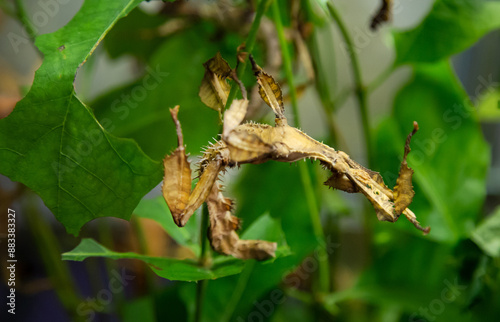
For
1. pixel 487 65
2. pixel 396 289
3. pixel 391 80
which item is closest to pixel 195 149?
pixel 396 289

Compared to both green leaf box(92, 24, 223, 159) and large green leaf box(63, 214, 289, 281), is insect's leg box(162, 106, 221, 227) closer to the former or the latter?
large green leaf box(63, 214, 289, 281)

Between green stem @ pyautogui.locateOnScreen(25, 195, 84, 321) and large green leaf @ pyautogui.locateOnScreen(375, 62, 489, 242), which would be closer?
large green leaf @ pyautogui.locateOnScreen(375, 62, 489, 242)

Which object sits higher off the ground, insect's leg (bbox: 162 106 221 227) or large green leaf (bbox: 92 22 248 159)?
insect's leg (bbox: 162 106 221 227)

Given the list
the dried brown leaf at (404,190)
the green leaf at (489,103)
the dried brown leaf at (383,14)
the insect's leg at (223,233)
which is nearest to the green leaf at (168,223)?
the insect's leg at (223,233)

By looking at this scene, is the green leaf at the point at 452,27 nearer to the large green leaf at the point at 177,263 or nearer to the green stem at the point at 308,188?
the green stem at the point at 308,188

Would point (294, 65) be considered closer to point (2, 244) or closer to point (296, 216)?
point (296, 216)

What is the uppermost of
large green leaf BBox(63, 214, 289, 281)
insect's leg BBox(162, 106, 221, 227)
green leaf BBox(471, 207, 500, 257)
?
insect's leg BBox(162, 106, 221, 227)

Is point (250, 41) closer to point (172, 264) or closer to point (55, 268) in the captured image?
point (172, 264)

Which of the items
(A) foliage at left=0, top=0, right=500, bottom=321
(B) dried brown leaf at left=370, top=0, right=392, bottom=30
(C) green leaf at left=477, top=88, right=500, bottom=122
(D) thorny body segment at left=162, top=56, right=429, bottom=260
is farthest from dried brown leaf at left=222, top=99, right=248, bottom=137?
(C) green leaf at left=477, top=88, right=500, bottom=122
